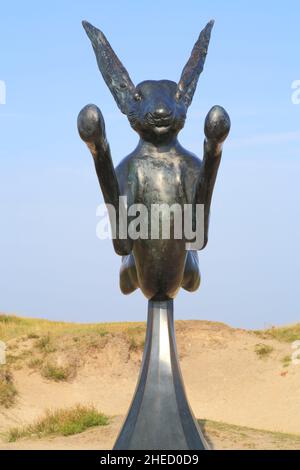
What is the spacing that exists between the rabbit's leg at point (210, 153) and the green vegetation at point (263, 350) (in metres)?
11.0

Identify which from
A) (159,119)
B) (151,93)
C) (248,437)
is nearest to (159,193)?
(159,119)

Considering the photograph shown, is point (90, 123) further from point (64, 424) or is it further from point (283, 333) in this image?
point (283, 333)

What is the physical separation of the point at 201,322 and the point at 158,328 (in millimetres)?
11852

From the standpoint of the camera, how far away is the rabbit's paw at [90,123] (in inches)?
182

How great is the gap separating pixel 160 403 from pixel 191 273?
1.12 m

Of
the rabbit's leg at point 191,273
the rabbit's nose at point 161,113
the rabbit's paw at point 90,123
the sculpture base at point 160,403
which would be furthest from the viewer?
the rabbit's leg at point 191,273

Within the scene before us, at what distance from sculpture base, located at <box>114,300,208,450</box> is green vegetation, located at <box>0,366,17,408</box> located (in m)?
7.83

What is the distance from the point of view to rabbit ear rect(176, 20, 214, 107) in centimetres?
571

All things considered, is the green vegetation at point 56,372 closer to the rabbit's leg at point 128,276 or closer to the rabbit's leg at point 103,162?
the rabbit's leg at point 128,276

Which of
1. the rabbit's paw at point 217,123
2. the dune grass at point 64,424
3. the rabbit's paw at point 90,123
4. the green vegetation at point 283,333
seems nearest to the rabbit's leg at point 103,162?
the rabbit's paw at point 90,123

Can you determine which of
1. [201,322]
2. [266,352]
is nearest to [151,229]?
[266,352]

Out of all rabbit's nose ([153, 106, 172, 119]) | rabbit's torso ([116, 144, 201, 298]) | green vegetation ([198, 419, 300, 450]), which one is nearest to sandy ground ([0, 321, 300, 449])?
green vegetation ([198, 419, 300, 450])

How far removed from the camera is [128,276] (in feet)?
19.2

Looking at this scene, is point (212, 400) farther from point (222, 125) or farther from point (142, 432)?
point (222, 125)
